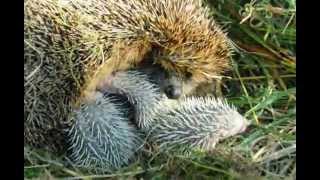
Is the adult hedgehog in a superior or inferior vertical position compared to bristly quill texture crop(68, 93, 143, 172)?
superior

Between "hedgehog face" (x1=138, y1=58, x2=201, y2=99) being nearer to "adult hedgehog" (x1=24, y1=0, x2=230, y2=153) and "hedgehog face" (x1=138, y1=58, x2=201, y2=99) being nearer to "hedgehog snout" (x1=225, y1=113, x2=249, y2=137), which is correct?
"adult hedgehog" (x1=24, y1=0, x2=230, y2=153)

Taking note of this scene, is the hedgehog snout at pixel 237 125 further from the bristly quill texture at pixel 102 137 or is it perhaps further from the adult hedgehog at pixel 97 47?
the bristly quill texture at pixel 102 137

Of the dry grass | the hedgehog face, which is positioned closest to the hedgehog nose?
the hedgehog face

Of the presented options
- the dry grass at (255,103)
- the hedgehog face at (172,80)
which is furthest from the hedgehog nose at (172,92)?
the dry grass at (255,103)

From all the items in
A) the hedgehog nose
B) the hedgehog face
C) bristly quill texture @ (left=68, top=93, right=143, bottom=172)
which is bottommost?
bristly quill texture @ (left=68, top=93, right=143, bottom=172)

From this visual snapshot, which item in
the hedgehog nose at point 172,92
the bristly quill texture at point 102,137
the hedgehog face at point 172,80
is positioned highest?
the hedgehog face at point 172,80

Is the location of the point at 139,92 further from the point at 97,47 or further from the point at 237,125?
the point at 237,125
